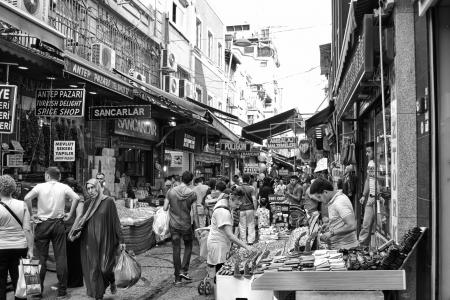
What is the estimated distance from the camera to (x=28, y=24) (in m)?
7.98

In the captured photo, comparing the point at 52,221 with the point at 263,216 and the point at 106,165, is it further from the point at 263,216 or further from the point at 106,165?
the point at 263,216

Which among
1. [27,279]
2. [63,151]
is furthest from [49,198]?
[63,151]

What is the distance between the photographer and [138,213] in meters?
12.3

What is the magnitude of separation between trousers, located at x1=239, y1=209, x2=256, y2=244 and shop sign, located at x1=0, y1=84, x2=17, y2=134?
19.9 ft

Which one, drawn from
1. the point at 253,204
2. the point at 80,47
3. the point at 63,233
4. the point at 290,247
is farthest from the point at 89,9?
the point at 290,247

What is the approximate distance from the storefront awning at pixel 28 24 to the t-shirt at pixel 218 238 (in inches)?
161

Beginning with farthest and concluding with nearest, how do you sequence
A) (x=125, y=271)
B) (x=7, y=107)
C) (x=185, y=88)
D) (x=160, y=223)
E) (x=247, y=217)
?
(x=185, y=88) < (x=247, y=217) < (x=160, y=223) < (x=7, y=107) < (x=125, y=271)

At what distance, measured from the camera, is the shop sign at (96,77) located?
8820 mm

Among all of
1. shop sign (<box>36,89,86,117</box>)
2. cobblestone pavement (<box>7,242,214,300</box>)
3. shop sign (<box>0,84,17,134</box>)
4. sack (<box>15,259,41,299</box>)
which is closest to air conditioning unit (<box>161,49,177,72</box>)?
shop sign (<box>36,89,86,117</box>)

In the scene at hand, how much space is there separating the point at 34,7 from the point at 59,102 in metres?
2.09

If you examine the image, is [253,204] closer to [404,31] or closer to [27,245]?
[27,245]

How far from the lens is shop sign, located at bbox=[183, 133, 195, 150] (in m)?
20.9

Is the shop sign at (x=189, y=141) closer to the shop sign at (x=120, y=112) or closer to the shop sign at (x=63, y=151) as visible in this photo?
the shop sign at (x=120, y=112)

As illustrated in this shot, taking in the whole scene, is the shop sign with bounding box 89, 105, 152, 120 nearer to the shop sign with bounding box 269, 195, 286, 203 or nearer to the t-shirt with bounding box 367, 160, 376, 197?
the shop sign with bounding box 269, 195, 286, 203
